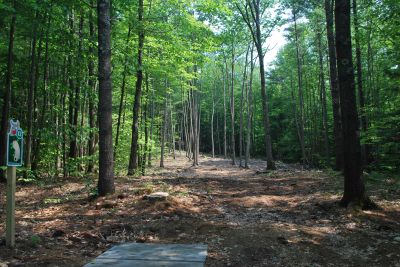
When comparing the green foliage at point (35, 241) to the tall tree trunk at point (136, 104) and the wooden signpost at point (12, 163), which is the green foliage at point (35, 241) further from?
the tall tree trunk at point (136, 104)

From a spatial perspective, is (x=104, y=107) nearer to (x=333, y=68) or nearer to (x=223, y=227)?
(x=223, y=227)

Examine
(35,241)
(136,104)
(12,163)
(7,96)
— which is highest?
(136,104)

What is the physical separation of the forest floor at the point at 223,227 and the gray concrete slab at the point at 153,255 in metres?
0.23

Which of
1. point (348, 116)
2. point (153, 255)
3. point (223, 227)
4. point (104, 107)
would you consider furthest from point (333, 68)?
point (153, 255)

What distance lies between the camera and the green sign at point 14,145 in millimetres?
4906

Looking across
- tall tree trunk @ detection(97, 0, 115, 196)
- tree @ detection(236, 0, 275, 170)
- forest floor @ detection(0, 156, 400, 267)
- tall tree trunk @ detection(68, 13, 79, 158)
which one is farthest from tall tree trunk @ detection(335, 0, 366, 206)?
tree @ detection(236, 0, 275, 170)

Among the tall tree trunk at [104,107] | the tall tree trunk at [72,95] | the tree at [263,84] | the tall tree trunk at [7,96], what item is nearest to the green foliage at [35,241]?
the tall tree trunk at [104,107]

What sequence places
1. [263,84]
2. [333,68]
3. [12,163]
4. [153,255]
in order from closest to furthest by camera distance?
[153,255]
[12,163]
[333,68]
[263,84]

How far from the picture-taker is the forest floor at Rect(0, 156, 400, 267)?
4879 mm

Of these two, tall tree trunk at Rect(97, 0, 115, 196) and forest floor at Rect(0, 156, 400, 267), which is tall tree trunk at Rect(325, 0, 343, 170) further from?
tall tree trunk at Rect(97, 0, 115, 196)

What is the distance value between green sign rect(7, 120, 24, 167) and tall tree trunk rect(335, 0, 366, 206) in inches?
251

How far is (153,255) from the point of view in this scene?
15.8 feet

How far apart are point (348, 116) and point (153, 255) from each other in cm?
516

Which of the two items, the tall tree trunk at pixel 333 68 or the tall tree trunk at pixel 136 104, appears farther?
the tall tree trunk at pixel 136 104
